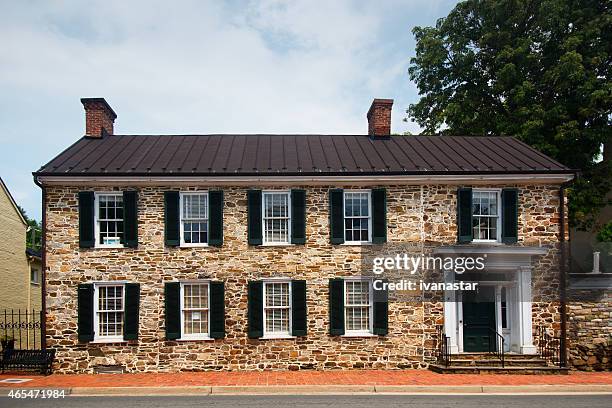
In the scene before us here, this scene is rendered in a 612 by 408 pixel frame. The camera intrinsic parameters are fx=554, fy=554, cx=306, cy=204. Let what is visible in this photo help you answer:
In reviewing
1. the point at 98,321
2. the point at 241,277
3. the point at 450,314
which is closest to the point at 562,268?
the point at 450,314

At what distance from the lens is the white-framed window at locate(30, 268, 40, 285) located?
25720mm

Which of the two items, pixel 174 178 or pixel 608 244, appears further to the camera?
pixel 608 244

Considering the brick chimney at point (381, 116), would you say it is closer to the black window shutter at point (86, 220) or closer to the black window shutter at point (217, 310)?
the black window shutter at point (217, 310)

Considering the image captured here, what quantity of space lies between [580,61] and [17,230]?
24.8 metres

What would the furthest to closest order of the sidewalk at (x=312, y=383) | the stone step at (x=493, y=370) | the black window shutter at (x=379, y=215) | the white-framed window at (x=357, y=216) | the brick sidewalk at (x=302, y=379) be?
1. the white-framed window at (x=357, y=216)
2. the black window shutter at (x=379, y=215)
3. the stone step at (x=493, y=370)
4. the brick sidewalk at (x=302, y=379)
5. the sidewalk at (x=312, y=383)

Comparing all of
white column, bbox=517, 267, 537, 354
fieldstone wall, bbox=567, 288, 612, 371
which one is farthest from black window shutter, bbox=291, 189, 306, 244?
fieldstone wall, bbox=567, 288, 612, 371

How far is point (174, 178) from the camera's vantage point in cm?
1585

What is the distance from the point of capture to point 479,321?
16.8 metres

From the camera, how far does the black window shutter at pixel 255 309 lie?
15867 mm

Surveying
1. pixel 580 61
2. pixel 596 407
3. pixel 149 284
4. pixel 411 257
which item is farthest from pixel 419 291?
pixel 580 61

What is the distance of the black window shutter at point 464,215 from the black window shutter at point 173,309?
27.4 feet

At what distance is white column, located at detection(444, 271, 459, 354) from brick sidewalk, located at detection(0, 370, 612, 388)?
1.24 metres

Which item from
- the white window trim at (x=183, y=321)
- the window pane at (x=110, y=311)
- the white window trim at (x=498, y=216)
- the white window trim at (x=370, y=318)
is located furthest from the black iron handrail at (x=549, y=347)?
the window pane at (x=110, y=311)

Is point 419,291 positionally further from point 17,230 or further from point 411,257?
point 17,230
